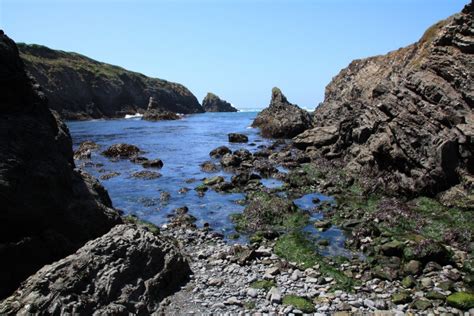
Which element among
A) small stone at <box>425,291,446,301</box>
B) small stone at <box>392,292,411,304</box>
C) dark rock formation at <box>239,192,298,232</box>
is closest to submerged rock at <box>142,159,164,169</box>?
dark rock formation at <box>239,192,298,232</box>

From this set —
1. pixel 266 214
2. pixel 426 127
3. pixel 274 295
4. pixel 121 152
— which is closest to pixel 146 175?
pixel 121 152

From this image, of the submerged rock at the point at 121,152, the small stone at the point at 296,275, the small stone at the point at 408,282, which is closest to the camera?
the small stone at the point at 408,282

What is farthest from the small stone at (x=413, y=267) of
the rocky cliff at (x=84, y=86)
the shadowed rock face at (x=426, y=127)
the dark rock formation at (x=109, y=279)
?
the rocky cliff at (x=84, y=86)

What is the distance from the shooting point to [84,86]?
431ft

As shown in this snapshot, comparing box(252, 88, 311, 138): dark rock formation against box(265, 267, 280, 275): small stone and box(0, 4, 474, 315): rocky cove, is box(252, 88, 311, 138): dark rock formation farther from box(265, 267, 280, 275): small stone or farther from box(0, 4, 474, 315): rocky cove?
box(265, 267, 280, 275): small stone

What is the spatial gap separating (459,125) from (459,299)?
15963 mm

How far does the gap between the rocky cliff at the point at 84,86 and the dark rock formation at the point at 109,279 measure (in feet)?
369

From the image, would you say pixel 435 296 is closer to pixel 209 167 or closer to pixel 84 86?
pixel 209 167

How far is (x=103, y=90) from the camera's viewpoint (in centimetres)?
13800

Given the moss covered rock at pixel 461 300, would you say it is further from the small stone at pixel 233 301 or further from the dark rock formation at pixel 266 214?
the dark rock formation at pixel 266 214

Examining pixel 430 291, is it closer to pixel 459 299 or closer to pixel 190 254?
pixel 459 299

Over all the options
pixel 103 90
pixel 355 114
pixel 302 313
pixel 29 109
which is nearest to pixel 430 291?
pixel 302 313

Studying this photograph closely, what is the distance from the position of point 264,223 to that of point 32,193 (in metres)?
12.6

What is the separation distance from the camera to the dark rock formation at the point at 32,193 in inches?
505
